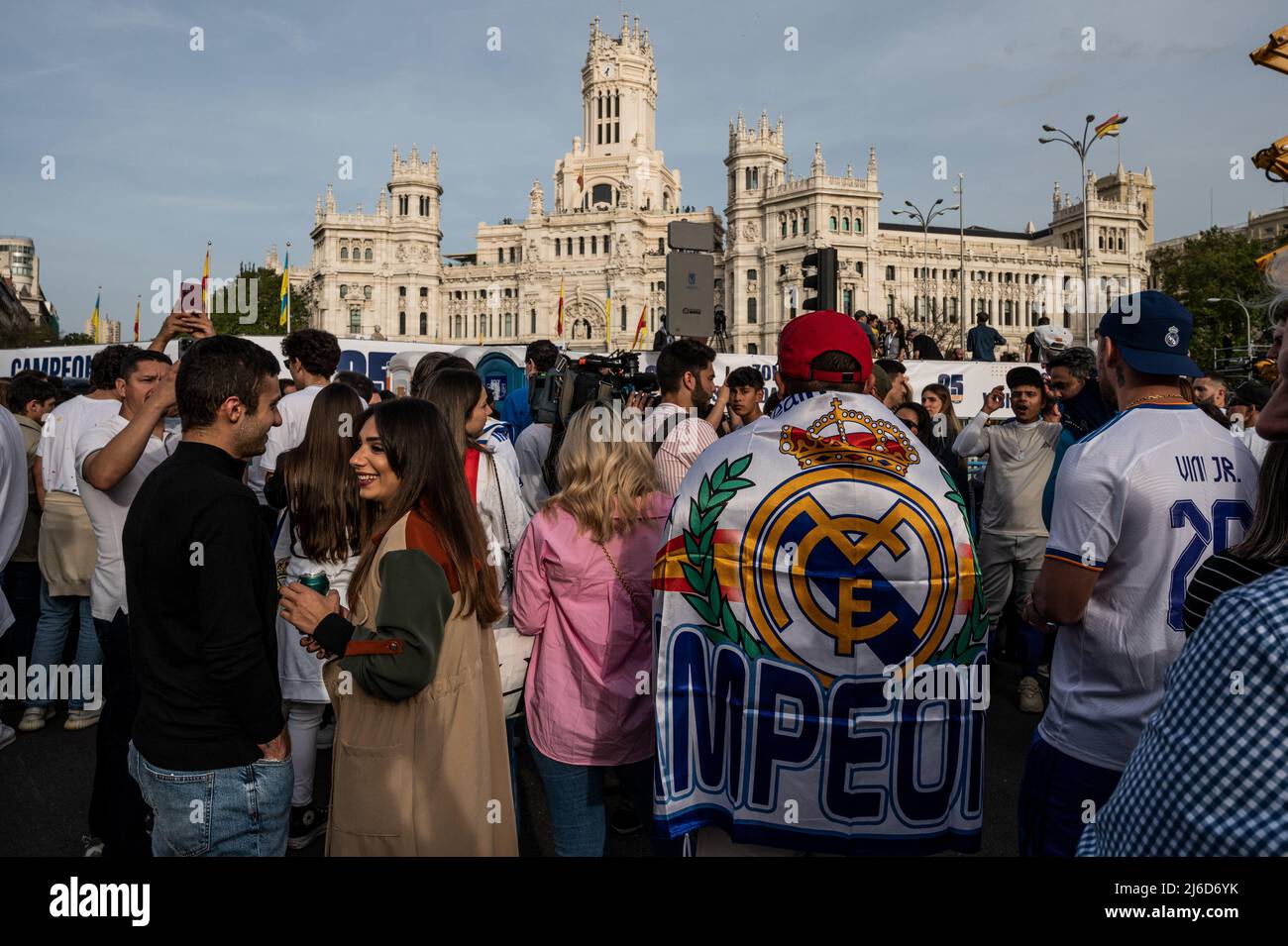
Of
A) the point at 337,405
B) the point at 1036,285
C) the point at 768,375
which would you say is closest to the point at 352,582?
the point at 337,405

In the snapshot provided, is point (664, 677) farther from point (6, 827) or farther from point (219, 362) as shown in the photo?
point (6, 827)

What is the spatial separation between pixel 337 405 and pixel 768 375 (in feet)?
35.7

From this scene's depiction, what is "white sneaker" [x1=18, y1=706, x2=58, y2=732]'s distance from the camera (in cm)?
593

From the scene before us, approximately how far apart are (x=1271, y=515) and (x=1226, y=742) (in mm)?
810

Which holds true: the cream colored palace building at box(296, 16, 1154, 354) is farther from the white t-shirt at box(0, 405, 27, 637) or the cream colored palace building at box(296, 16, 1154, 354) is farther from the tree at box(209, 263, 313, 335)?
the white t-shirt at box(0, 405, 27, 637)

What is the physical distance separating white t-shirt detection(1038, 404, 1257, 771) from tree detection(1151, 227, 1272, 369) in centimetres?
5625

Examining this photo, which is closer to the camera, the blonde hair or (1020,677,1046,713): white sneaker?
the blonde hair

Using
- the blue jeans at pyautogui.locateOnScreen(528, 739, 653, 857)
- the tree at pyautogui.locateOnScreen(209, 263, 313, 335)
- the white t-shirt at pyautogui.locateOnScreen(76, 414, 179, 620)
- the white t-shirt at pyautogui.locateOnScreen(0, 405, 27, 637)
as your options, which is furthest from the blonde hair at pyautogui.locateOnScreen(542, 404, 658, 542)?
the tree at pyautogui.locateOnScreen(209, 263, 313, 335)

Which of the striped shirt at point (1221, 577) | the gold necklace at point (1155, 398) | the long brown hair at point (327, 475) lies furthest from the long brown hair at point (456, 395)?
the striped shirt at point (1221, 577)

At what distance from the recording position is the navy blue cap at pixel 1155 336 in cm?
280

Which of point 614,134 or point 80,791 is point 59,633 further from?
point 614,134

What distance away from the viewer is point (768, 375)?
14195 millimetres

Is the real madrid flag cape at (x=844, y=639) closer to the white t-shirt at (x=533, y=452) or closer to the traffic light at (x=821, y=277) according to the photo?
the white t-shirt at (x=533, y=452)

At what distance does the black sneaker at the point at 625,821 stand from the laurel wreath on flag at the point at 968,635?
95.8 inches
